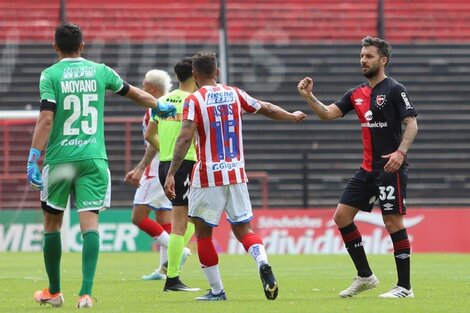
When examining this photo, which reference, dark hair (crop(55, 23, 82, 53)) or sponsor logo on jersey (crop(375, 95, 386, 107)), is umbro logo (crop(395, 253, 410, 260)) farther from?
dark hair (crop(55, 23, 82, 53))

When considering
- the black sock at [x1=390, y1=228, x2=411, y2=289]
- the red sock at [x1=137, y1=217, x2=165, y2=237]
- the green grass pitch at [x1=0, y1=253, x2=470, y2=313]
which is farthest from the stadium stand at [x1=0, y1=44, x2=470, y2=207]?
the black sock at [x1=390, y1=228, x2=411, y2=289]

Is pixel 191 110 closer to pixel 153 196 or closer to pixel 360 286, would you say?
pixel 360 286

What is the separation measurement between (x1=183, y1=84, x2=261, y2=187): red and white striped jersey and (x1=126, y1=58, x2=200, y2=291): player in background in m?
1.42

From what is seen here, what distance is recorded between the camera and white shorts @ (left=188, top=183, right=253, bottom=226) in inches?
371

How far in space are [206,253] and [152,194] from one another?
3433mm

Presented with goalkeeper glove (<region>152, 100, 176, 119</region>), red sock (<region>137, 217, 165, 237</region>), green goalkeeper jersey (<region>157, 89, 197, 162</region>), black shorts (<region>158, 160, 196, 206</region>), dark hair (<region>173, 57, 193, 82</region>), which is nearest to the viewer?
goalkeeper glove (<region>152, 100, 176, 119</region>)

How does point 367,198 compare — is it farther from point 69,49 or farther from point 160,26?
point 160,26

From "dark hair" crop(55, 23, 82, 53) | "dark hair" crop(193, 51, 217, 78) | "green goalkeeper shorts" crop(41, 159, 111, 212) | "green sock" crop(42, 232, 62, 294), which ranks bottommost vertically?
"green sock" crop(42, 232, 62, 294)

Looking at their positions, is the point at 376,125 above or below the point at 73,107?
below

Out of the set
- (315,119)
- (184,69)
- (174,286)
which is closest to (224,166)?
(174,286)

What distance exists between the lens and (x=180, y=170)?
11.4m

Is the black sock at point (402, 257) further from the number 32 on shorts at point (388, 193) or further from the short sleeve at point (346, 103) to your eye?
the short sleeve at point (346, 103)

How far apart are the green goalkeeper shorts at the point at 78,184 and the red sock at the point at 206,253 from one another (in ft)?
3.65

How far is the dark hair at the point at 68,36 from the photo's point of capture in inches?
340
